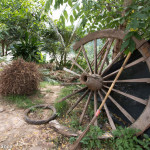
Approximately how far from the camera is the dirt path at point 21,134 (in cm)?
206

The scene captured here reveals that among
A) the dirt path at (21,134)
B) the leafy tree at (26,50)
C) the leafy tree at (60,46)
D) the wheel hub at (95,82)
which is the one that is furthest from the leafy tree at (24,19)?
the wheel hub at (95,82)

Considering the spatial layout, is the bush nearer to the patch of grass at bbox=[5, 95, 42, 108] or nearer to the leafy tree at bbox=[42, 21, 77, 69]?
the patch of grass at bbox=[5, 95, 42, 108]

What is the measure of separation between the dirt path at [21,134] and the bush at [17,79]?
25.3 inches

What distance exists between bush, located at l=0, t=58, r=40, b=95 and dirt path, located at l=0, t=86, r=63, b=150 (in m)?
0.64

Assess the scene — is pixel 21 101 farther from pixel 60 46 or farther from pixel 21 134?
pixel 60 46

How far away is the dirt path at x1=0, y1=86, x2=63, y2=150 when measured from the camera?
2.06 meters

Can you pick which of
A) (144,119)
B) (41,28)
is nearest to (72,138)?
(144,119)

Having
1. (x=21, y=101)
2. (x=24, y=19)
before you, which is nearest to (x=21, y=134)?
(x=21, y=101)

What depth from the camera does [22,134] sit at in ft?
7.61

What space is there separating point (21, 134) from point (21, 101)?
1313mm

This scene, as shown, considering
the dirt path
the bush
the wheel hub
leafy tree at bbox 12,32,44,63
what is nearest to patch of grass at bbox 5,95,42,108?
the bush

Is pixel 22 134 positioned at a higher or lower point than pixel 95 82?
lower

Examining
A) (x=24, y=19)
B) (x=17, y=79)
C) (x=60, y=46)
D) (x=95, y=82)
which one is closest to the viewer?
(x=95, y=82)

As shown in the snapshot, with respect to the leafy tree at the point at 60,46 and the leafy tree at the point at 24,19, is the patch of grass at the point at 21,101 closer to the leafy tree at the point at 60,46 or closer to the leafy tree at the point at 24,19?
the leafy tree at the point at 60,46
